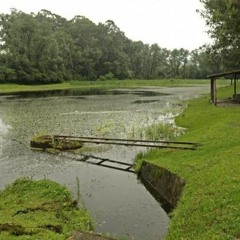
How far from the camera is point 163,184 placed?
50.0 ft

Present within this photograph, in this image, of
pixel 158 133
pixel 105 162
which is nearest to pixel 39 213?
pixel 105 162

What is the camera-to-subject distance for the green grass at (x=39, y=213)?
948 cm

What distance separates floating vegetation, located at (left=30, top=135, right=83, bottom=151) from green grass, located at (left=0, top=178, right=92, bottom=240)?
9075mm

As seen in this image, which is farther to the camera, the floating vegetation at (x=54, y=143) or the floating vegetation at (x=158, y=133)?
the floating vegetation at (x=158, y=133)

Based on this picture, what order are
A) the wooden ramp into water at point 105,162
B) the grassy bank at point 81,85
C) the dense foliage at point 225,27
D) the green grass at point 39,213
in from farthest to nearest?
1. the grassy bank at point 81,85
2. the dense foliage at point 225,27
3. the wooden ramp into water at point 105,162
4. the green grass at point 39,213

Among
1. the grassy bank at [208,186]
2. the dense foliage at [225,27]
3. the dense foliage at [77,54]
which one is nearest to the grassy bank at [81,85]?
the dense foliage at [77,54]

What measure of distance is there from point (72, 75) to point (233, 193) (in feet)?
373

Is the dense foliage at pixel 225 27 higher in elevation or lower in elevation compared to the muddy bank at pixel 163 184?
higher

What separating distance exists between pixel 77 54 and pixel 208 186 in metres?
116

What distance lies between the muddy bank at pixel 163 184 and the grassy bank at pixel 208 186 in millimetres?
350

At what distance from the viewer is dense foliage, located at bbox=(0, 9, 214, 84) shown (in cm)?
10294

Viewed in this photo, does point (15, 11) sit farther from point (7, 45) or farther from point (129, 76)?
point (129, 76)

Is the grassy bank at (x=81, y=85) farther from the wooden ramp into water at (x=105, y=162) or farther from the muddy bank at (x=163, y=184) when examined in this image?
the muddy bank at (x=163, y=184)

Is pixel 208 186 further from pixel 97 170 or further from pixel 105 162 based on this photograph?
pixel 105 162
